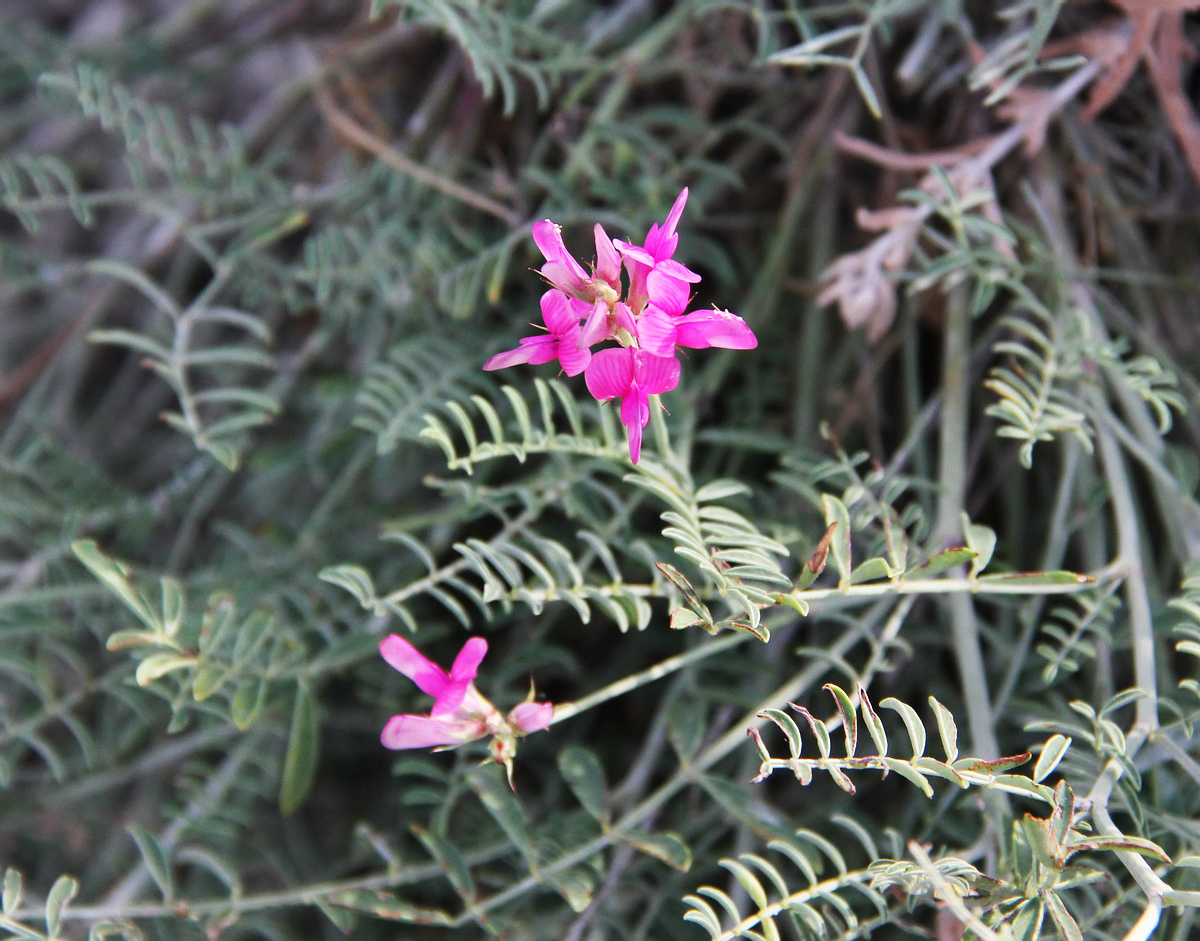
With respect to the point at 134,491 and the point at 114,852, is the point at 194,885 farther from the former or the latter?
the point at 134,491

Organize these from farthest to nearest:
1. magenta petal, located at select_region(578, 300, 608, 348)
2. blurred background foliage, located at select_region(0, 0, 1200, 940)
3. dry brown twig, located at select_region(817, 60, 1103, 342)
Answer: dry brown twig, located at select_region(817, 60, 1103, 342) < blurred background foliage, located at select_region(0, 0, 1200, 940) < magenta petal, located at select_region(578, 300, 608, 348)

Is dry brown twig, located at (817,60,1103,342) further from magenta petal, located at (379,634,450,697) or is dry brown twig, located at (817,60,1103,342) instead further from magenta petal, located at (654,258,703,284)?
magenta petal, located at (379,634,450,697)

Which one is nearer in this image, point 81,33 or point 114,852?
point 114,852

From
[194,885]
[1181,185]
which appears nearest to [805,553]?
[1181,185]

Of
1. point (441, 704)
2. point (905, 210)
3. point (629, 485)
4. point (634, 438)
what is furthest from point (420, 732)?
point (905, 210)

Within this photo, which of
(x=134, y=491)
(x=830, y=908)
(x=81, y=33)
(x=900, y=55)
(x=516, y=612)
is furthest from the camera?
(x=81, y=33)

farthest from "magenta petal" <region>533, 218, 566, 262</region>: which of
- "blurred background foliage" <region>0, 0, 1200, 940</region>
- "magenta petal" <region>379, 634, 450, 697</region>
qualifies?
"magenta petal" <region>379, 634, 450, 697</region>
